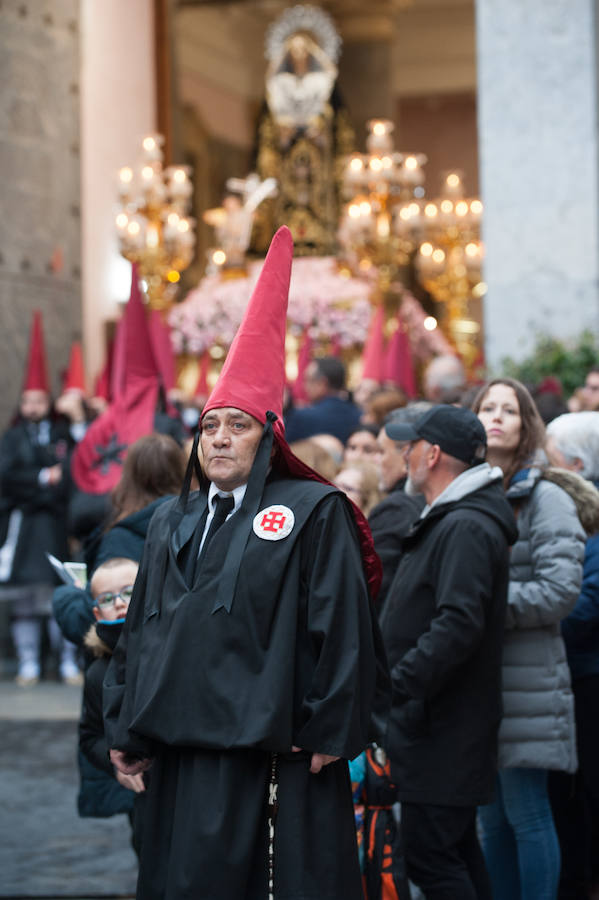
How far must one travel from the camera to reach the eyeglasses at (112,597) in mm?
4020

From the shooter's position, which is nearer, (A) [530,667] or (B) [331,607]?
(B) [331,607]

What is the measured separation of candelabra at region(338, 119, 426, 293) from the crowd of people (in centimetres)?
831

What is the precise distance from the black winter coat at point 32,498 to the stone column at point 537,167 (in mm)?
3146

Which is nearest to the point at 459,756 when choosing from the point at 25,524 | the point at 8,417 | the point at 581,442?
the point at 581,442

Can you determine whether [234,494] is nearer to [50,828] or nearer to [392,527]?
[392,527]

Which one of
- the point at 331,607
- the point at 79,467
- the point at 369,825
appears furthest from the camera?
the point at 79,467

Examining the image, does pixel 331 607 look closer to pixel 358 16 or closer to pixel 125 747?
pixel 125 747

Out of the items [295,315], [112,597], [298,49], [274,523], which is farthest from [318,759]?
[298,49]

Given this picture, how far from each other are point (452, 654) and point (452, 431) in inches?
25.9

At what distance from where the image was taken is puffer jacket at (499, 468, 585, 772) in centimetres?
409

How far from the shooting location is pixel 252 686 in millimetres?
3047

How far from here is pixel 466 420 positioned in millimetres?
4000

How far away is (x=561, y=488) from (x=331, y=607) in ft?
4.91

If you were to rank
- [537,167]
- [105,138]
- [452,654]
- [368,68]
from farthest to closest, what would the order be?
[368,68] < [105,138] < [537,167] < [452,654]
